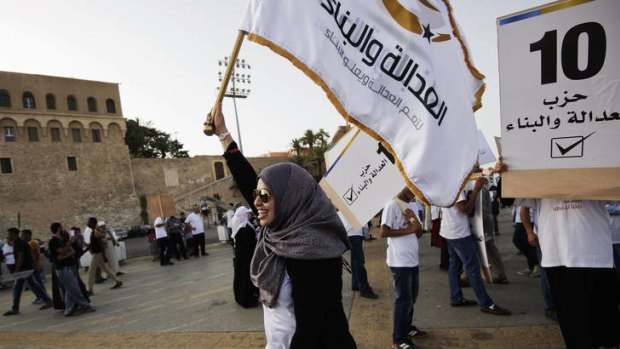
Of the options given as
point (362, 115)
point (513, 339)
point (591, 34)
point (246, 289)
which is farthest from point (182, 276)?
point (591, 34)

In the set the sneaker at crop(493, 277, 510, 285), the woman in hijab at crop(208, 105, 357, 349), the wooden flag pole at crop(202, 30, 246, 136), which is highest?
the wooden flag pole at crop(202, 30, 246, 136)

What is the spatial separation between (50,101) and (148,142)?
17978 mm

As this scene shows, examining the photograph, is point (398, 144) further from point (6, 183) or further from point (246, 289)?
point (6, 183)

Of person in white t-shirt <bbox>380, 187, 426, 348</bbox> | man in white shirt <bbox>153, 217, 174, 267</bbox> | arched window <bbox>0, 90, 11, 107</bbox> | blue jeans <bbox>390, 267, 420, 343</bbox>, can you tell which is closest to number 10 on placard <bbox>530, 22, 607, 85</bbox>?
person in white t-shirt <bbox>380, 187, 426, 348</bbox>

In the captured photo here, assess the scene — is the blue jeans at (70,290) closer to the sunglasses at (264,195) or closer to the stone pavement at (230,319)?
the stone pavement at (230,319)

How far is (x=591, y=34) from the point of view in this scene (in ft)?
7.41

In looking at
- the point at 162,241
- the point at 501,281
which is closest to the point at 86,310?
the point at 162,241

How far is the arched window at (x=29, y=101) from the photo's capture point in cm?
3291

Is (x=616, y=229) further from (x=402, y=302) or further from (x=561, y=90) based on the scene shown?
(x=402, y=302)

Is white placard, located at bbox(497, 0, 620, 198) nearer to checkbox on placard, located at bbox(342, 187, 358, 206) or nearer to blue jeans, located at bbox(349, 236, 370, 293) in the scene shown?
checkbox on placard, located at bbox(342, 187, 358, 206)

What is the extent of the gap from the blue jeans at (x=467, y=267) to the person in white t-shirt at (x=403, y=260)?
0.89 metres

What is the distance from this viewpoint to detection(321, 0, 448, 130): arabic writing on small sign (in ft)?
6.55

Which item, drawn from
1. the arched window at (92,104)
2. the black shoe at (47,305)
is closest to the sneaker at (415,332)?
the black shoe at (47,305)

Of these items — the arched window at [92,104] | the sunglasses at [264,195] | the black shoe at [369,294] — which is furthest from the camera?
the arched window at [92,104]
